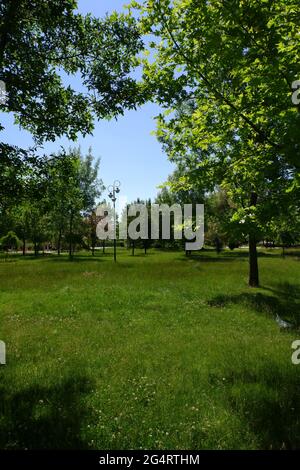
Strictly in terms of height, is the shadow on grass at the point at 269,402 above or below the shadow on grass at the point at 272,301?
above

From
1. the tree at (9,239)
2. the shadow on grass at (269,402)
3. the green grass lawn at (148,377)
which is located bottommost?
the green grass lawn at (148,377)

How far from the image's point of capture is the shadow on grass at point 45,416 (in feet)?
17.5

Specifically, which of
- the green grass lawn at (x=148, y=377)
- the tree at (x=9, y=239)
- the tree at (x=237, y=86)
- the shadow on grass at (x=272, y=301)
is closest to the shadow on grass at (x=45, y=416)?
the green grass lawn at (x=148, y=377)

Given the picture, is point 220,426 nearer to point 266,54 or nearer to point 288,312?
point 266,54

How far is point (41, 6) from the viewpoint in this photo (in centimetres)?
691

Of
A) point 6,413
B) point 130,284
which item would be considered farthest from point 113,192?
point 6,413

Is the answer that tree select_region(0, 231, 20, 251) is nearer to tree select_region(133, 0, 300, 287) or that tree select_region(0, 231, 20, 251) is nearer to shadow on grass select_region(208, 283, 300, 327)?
shadow on grass select_region(208, 283, 300, 327)

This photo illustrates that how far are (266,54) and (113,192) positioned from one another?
3754cm

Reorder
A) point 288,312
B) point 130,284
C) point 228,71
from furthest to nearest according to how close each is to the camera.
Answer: point 130,284, point 288,312, point 228,71

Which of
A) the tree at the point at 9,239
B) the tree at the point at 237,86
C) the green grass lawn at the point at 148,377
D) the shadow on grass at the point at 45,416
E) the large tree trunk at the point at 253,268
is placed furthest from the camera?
the tree at the point at 9,239

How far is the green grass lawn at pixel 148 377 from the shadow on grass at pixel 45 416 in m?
0.02

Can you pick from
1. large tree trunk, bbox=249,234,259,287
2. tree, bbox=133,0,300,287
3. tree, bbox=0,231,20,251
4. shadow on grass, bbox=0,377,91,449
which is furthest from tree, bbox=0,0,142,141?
tree, bbox=0,231,20,251

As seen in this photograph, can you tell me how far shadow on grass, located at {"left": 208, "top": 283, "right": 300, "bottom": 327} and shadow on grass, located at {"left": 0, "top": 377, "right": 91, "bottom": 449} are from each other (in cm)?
982

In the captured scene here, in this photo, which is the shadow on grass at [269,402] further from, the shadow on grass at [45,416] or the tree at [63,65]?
the tree at [63,65]
